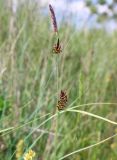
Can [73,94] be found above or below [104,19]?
below

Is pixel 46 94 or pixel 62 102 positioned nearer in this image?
pixel 62 102

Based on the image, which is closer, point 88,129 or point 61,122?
point 61,122

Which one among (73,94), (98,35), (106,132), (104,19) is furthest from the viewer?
(98,35)

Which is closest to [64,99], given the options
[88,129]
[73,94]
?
[88,129]

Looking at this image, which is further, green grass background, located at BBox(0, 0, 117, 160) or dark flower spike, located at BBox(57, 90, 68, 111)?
green grass background, located at BBox(0, 0, 117, 160)

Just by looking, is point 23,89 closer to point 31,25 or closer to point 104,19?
point 31,25

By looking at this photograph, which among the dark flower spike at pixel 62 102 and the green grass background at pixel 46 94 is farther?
the green grass background at pixel 46 94

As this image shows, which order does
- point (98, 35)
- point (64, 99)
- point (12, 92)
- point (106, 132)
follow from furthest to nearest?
point (98, 35) → point (106, 132) → point (12, 92) → point (64, 99)

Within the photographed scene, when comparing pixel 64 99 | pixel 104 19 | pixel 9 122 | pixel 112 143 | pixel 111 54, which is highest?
pixel 104 19
